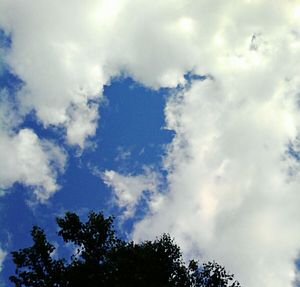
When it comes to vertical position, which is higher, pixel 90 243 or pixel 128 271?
pixel 90 243

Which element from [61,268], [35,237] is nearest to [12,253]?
[35,237]

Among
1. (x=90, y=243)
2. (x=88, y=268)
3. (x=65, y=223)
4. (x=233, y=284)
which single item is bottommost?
(x=233, y=284)

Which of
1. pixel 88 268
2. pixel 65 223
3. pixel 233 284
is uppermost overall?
pixel 65 223

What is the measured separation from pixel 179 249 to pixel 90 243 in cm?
949

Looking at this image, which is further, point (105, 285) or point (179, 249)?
point (179, 249)

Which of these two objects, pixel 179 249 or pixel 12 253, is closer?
pixel 12 253

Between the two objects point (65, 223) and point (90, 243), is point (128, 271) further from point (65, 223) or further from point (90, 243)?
point (65, 223)

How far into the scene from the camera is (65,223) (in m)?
Result: 38.5

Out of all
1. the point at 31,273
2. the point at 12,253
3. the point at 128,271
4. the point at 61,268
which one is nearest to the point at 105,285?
the point at 128,271

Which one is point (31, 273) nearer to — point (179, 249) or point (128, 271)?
point (128, 271)

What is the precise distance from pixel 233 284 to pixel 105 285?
13.0 m

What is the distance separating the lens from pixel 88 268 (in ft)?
118

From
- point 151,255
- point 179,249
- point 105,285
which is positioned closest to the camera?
point 105,285

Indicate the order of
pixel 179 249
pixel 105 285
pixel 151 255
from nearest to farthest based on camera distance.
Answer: pixel 105 285
pixel 151 255
pixel 179 249
